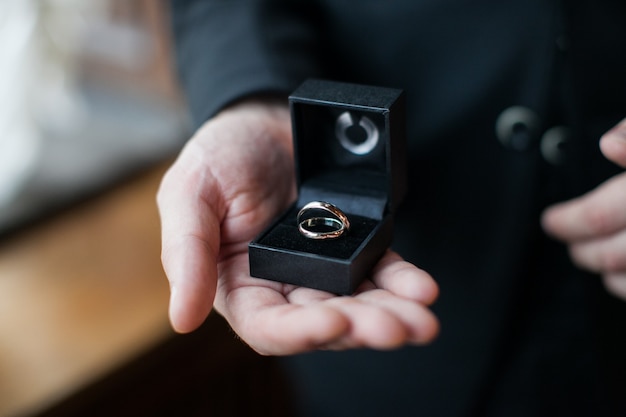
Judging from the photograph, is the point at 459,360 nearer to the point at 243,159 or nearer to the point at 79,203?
the point at 243,159

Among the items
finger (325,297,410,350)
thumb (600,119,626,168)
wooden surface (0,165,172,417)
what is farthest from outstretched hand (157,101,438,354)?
wooden surface (0,165,172,417)

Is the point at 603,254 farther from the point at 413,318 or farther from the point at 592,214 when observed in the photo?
A: the point at 413,318

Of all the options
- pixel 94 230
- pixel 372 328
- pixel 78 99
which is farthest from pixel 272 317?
pixel 78 99

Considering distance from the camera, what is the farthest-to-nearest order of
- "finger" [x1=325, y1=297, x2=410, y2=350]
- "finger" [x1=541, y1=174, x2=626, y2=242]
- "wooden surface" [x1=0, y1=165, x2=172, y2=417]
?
"wooden surface" [x1=0, y1=165, x2=172, y2=417], "finger" [x1=541, y1=174, x2=626, y2=242], "finger" [x1=325, y1=297, x2=410, y2=350]

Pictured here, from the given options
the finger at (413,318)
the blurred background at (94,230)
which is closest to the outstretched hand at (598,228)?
the finger at (413,318)

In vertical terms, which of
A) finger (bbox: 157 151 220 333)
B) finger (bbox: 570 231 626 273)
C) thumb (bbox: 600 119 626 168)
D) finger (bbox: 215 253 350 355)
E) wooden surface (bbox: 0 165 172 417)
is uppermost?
thumb (bbox: 600 119 626 168)

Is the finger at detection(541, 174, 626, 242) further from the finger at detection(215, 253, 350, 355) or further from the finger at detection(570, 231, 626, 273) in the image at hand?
the finger at detection(215, 253, 350, 355)

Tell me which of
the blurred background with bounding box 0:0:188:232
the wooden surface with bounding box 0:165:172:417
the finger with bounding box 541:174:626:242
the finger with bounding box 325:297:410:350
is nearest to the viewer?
the finger with bounding box 325:297:410:350
